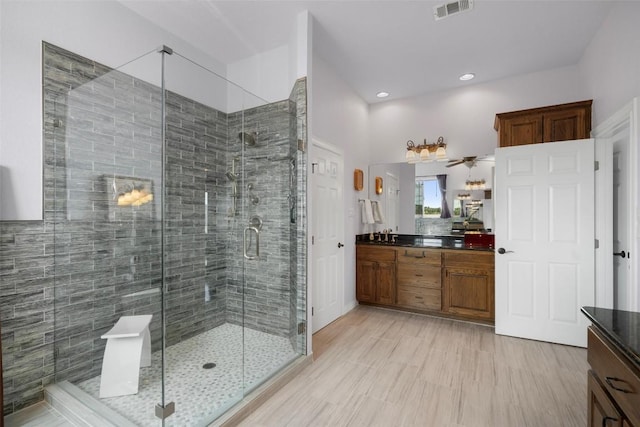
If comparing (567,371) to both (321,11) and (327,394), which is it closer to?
(327,394)

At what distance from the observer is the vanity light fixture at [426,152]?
13.0ft

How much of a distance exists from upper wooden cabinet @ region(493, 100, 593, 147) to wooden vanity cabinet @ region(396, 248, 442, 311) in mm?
1520

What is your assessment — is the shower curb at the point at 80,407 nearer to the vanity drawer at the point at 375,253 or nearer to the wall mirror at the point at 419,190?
the vanity drawer at the point at 375,253

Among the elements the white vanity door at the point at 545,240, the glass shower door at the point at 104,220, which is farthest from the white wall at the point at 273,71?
the white vanity door at the point at 545,240

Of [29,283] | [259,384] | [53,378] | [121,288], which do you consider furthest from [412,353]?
[29,283]

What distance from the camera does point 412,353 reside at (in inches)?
107

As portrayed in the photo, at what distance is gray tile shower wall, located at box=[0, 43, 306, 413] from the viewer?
74.7 inches

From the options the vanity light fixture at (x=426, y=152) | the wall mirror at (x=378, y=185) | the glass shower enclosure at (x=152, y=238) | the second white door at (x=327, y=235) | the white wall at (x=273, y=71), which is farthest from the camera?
the wall mirror at (x=378, y=185)

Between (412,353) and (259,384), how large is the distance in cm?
143

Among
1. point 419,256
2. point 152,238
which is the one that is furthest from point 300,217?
point 419,256

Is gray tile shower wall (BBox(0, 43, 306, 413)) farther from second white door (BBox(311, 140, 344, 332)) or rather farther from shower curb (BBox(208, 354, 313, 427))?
second white door (BBox(311, 140, 344, 332))

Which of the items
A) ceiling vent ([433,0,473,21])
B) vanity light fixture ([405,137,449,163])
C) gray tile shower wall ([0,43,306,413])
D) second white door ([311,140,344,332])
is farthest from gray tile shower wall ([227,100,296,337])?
vanity light fixture ([405,137,449,163])

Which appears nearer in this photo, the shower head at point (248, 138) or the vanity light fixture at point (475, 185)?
the shower head at point (248, 138)

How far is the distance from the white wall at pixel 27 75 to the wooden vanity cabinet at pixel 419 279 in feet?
10.7
